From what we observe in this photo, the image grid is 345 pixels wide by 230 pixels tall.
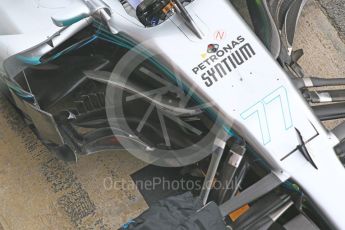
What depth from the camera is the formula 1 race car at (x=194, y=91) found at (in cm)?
235

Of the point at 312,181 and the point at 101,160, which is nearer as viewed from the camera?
the point at 312,181

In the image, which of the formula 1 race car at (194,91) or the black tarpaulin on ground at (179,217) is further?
the formula 1 race car at (194,91)

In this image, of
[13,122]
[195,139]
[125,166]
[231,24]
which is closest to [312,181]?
[195,139]

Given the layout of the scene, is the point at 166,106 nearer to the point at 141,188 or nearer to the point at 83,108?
the point at 83,108

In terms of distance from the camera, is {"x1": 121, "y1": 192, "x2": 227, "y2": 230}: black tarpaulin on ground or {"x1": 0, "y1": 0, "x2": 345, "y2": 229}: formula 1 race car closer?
{"x1": 121, "y1": 192, "x2": 227, "y2": 230}: black tarpaulin on ground

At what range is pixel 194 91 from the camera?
A: 7.82 ft

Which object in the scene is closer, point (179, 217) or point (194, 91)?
point (179, 217)

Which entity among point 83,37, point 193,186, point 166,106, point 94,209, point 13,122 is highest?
point 83,37

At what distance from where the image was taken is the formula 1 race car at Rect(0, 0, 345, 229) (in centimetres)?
235

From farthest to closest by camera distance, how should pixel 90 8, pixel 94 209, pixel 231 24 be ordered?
pixel 94 209
pixel 231 24
pixel 90 8

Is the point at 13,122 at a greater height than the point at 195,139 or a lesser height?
greater

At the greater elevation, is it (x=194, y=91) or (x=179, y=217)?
(x=194, y=91)

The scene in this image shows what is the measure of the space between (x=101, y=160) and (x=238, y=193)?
77cm

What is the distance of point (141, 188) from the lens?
2.89 meters
